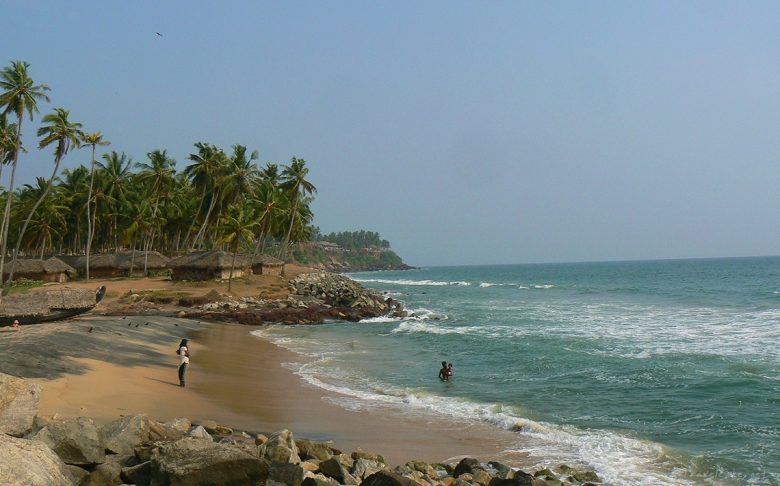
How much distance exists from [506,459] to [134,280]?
45796mm

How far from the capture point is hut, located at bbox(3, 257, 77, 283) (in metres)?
47.2

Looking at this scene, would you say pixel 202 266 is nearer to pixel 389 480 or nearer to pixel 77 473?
pixel 77 473

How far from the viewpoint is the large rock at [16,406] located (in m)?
8.06

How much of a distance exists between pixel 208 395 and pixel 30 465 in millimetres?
8671

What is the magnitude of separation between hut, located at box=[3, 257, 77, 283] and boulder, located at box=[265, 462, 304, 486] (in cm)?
4811

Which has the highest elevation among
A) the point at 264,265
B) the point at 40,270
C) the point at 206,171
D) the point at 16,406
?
the point at 206,171

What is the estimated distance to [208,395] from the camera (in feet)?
49.1

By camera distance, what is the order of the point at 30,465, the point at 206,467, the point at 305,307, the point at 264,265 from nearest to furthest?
1. the point at 30,465
2. the point at 206,467
3. the point at 305,307
4. the point at 264,265

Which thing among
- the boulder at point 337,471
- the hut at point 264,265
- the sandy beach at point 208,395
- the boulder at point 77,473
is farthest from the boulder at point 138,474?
the hut at point 264,265

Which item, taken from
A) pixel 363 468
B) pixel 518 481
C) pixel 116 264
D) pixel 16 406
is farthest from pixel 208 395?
pixel 116 264

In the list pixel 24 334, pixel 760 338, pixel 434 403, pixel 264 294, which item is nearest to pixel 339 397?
pixel 434 403

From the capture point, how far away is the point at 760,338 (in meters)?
26.2

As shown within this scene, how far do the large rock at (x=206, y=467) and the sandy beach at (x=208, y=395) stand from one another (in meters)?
3.90

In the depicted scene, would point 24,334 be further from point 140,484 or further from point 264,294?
point 264,294
